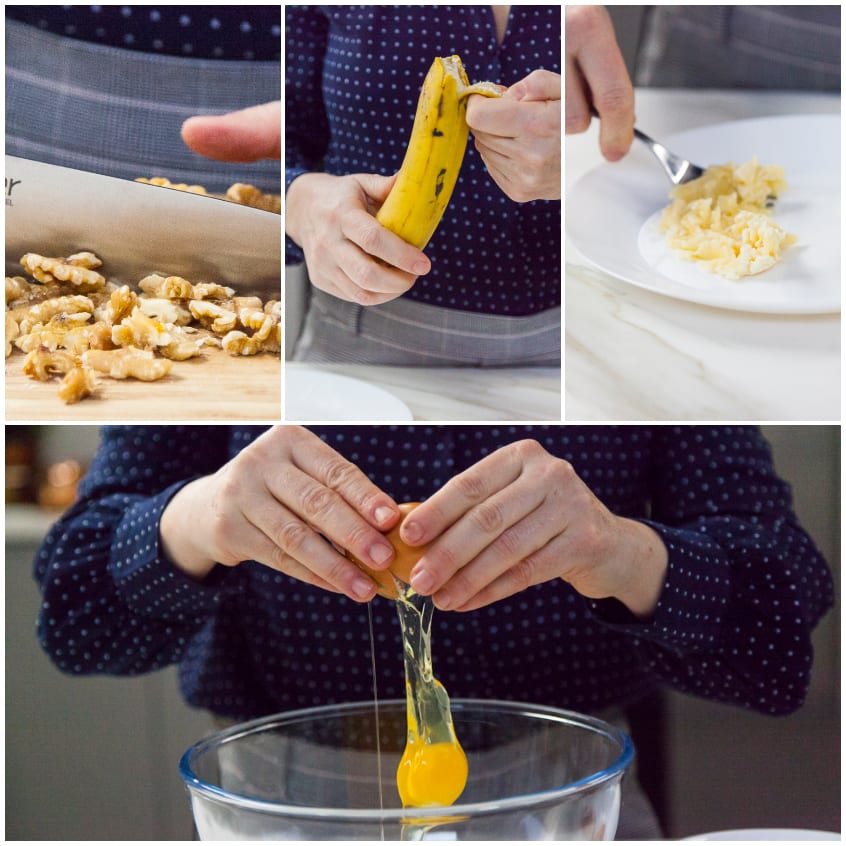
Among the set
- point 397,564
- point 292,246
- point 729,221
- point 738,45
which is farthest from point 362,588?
point 738,45

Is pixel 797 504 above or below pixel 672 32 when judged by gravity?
below

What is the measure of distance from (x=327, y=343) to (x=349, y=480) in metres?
0.14

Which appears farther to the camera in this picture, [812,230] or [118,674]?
[118,674]

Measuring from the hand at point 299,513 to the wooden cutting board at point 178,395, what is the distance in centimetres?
6

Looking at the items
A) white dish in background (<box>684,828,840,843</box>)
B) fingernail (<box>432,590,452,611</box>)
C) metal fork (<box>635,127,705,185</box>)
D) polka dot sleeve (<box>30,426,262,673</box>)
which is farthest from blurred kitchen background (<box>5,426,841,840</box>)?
fingernail (<box>432,590,452,611</box>)

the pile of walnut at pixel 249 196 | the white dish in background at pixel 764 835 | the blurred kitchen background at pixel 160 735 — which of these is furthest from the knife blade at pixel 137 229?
the blurred kitchen background at pixel 160 735

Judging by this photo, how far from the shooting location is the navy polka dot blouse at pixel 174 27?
0.65m

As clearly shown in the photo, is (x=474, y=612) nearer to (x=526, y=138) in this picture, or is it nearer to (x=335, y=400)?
(x=335, y=400)

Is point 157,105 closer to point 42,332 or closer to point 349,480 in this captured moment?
point 42,332

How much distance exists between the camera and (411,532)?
530 mm

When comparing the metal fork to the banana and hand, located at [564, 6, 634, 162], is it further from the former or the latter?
the banana

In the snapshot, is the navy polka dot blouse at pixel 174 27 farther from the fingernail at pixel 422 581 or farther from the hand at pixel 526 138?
the fingernail at pixel 422 581

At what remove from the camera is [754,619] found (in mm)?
739

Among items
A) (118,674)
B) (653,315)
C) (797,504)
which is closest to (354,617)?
(118,674)
